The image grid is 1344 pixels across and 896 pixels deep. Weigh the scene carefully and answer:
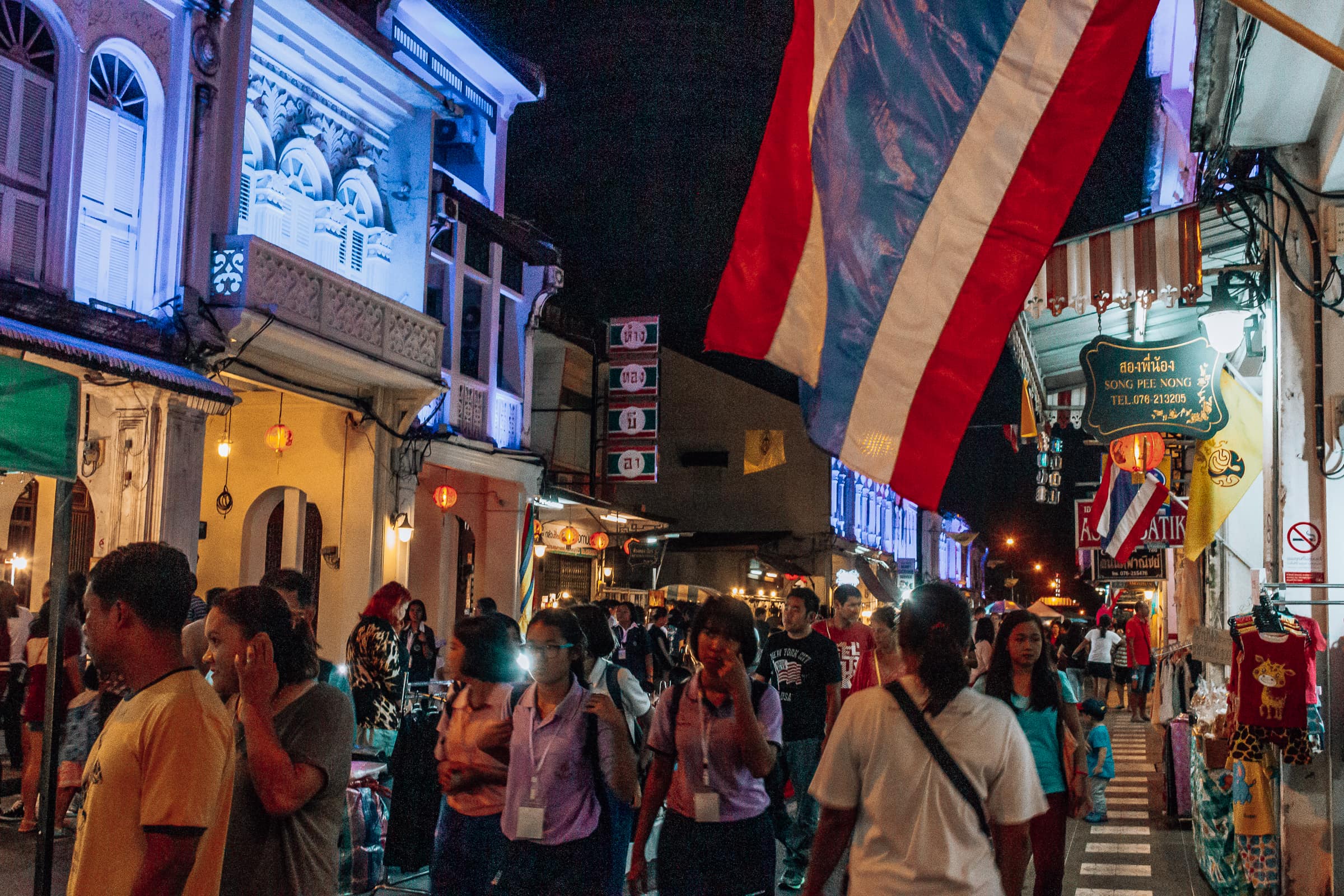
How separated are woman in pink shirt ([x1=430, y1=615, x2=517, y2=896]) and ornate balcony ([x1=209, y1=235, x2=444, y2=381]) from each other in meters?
10.3

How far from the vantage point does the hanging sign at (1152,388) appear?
36.4 feet

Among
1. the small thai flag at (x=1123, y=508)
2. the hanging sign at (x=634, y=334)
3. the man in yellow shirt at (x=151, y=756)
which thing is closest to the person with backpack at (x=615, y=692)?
the man in yellow shirt at (x=151, y=756)

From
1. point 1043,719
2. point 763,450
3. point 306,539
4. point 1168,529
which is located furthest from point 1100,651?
point 1043,719

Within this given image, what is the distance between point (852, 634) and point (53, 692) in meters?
8.57

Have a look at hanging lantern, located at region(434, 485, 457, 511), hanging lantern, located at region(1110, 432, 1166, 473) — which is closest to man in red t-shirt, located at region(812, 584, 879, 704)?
hanging lantern, located at region(1110, 432, 1166, 473)

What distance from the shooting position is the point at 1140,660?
26.0 metres

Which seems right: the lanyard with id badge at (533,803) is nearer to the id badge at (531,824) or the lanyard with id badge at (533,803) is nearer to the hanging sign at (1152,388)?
the id badge at (531,824)

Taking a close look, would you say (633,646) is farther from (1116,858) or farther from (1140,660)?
(1140,660)

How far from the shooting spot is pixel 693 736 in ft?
18.3

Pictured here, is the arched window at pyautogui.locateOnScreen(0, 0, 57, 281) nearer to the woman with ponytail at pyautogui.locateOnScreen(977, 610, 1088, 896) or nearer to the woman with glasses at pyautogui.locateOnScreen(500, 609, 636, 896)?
the woman with glasses at pyautogui.locateOnScreen(500, 609, 636, 896)

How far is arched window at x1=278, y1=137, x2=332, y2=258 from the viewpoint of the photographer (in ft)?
56.7

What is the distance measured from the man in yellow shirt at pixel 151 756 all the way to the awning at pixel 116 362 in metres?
9.49

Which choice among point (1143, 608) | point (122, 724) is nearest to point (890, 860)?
point (122, 724)

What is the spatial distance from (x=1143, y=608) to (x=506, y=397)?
1642 inches
